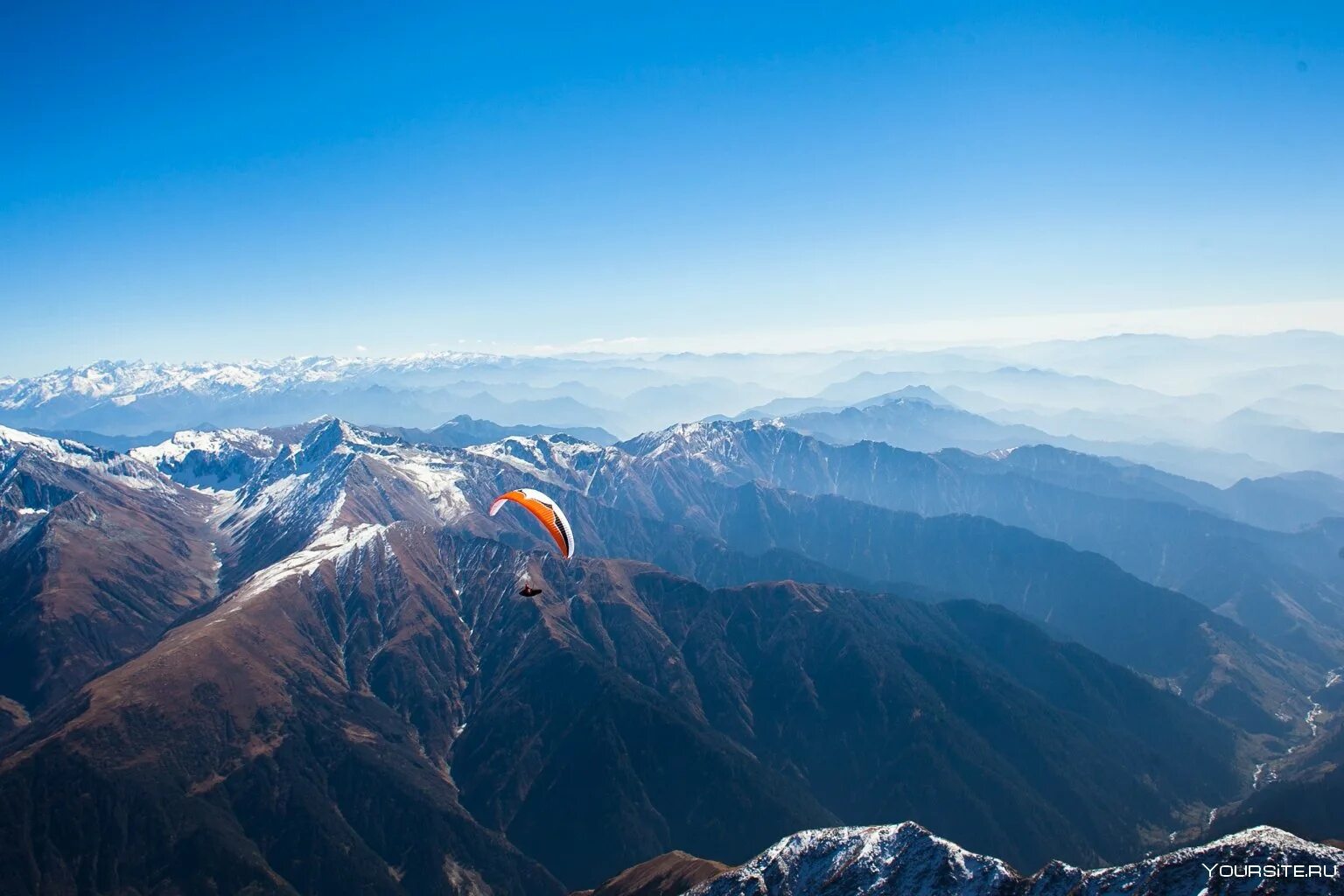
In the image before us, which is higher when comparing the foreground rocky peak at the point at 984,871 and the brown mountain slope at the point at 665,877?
the foreground rocky peak at the point at 984,871

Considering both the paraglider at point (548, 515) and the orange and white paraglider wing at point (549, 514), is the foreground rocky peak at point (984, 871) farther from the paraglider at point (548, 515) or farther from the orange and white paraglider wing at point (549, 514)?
the orange and white paraglider wing at point (549, 514)

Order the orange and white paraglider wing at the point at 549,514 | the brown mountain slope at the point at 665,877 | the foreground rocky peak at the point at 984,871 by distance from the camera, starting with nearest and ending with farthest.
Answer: the foreground rocky peak at the point at 984,871 → the orange and white paraglider wing at the point at 549,514 → the brown mountain slope at the point at 665,877

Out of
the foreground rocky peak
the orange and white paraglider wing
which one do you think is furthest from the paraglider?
the foreground rocky peak

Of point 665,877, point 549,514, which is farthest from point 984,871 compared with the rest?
point 549,514

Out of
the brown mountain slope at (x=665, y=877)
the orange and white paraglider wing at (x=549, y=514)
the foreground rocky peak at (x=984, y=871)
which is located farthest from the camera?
the brown mountain slope at (x=665, y=877)

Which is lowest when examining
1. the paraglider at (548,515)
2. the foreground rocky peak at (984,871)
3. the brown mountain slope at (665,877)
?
the brown mountain slope at (665,877)

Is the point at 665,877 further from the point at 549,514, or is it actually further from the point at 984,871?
the point at 549,514

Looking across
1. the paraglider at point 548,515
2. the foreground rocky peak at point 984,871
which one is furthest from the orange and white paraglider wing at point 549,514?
the foreground rocky peak at point 984,871

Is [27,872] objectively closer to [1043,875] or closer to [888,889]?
[888,889]

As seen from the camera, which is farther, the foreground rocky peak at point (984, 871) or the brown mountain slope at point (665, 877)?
the brown mountain slope at point (665, 877)

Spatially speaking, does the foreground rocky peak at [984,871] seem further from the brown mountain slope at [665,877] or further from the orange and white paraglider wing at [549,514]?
the orange and white paraglider wing at [549,514]

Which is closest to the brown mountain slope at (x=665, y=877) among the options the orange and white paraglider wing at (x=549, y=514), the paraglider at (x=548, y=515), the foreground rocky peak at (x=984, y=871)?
the foreground rocky peak at (x=984, y=871)
